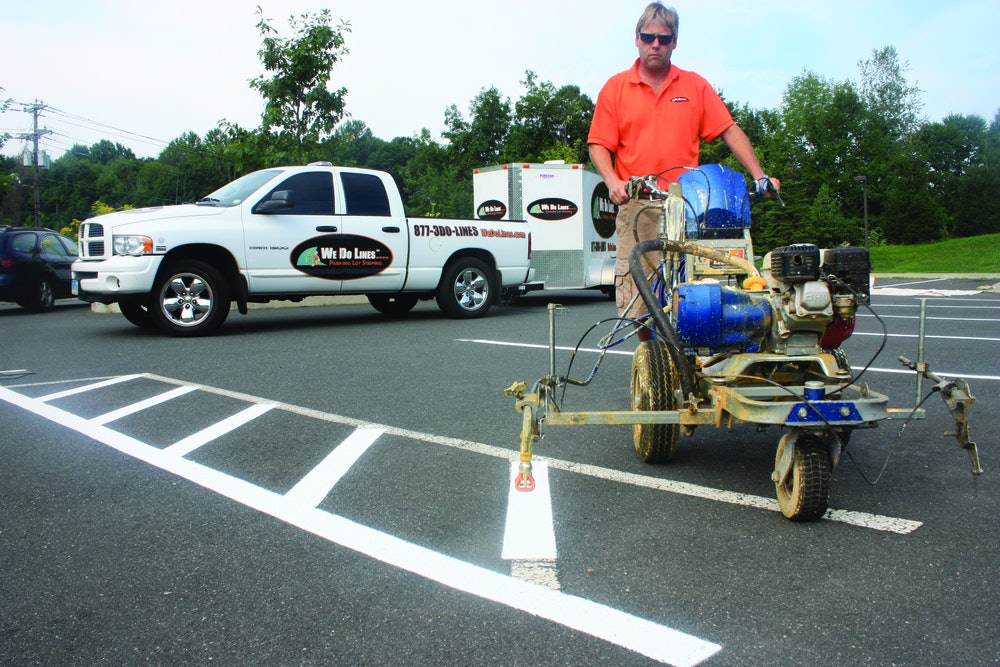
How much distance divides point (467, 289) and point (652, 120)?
7.41m

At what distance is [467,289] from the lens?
1230 centimetres

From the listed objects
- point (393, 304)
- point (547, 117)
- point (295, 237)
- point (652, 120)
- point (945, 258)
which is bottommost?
point (393, 304)

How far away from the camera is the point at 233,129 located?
61.2 ft

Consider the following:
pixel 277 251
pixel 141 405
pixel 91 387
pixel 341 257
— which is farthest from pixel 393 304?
pixel 141 405

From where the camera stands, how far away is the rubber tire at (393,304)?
519 inches

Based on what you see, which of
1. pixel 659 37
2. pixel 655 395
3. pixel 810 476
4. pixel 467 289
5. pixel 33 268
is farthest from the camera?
pixel 33 268

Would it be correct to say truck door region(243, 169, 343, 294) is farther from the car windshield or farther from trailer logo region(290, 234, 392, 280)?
the car windshield

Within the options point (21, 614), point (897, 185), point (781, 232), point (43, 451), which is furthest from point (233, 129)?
point (897, 185)

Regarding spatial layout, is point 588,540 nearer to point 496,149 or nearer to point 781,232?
point 781,232

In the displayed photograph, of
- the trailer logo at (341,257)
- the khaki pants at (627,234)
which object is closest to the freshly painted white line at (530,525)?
the khaki pants at (627,234)

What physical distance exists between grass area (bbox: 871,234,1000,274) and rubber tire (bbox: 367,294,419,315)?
23968 millimetres

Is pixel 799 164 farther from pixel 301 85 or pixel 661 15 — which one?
pixel 661 15

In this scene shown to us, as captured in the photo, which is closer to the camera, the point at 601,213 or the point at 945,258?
the point at 601,213

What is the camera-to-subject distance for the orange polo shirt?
5.05 meters
